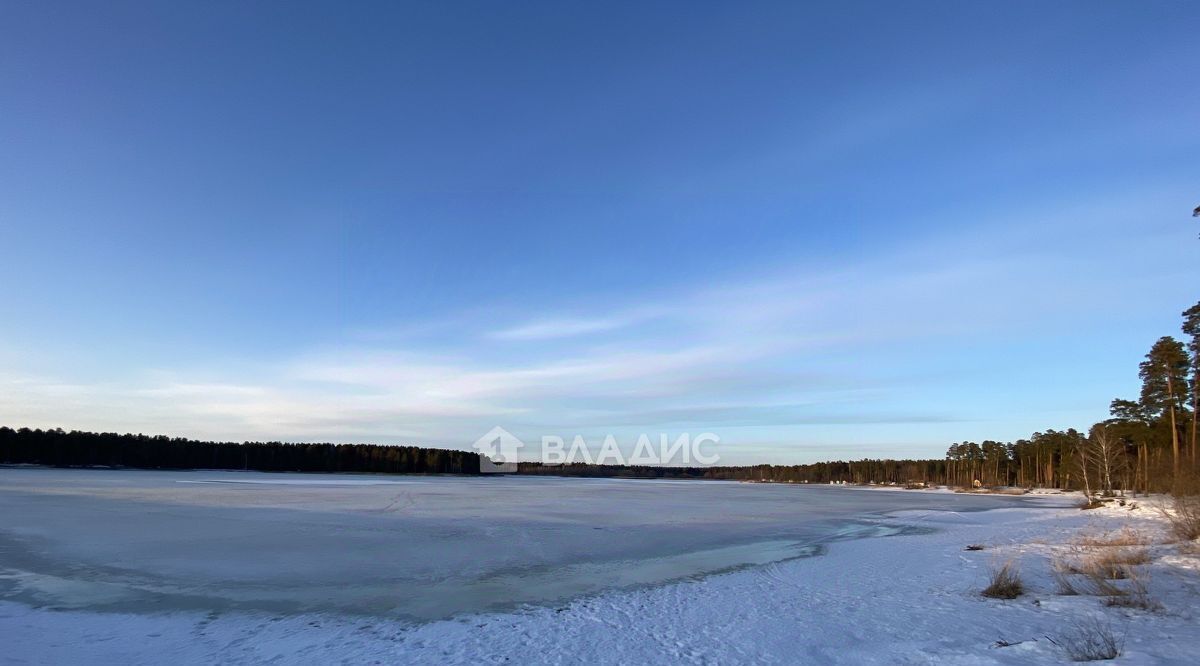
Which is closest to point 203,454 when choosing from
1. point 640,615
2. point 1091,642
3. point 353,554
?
point 353,554

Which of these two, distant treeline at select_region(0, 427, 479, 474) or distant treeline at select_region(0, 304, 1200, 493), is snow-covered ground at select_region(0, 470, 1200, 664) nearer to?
distant treeline at select_region(0, 304, 1200, 493)

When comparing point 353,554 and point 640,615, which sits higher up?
point 640,615

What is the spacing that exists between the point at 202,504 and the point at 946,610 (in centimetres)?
2507

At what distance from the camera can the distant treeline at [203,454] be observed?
9300 cm

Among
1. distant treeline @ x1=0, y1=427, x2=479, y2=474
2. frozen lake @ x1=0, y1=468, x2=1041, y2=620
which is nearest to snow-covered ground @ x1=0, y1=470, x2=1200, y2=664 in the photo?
frozen lake @ x1=0, y1=468, x2=1041, y2=620

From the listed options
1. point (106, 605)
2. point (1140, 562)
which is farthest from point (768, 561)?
point (106, 605)

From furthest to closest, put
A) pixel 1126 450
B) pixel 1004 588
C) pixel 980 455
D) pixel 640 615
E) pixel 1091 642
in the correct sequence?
pixel 980 455 → pixel 1126 450 → pixel 1004 588 → pixel 640 615 → pixel 1091 642

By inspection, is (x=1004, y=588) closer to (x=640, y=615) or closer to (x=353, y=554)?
(x=640, y=615)

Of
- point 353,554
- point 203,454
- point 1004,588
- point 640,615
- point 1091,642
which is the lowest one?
point 203,454

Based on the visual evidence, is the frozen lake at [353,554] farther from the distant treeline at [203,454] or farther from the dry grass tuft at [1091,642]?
the distant treeline at [203,454]

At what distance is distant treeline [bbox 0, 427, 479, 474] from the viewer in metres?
93.0

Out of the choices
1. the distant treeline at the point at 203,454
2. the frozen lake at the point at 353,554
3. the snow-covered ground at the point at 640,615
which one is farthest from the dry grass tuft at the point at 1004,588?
the distant treeline at the point at 203,454

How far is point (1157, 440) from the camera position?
47.6m

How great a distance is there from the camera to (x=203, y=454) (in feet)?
355
